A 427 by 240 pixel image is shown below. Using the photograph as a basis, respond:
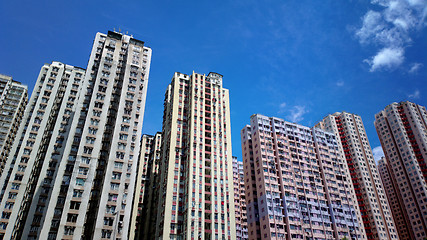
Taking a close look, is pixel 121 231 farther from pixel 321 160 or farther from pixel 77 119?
pixel 321 160

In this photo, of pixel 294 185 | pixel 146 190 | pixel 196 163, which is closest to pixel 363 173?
pixel 294 185

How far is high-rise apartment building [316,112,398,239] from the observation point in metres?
114

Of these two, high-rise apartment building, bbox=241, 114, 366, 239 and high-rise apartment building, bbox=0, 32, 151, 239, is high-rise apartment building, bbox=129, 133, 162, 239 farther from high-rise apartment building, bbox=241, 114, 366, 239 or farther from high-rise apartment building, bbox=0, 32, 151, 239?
high-rise apartment building, bbox=241, 114, 366, 239

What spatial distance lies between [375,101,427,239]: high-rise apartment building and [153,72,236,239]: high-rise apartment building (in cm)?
8491

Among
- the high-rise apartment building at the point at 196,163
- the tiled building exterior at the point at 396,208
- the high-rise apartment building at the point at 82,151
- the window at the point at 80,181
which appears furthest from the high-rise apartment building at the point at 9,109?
the tiled building exterior at the point at 396,208

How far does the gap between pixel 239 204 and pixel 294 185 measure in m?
35.3

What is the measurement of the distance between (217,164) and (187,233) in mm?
21609


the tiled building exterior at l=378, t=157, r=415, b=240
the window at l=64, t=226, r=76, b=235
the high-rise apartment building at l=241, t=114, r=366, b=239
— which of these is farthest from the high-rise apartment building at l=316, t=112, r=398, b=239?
the window at l=64, t=226, r=76, b=235

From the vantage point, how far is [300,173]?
104 m

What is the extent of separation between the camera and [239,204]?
127 m

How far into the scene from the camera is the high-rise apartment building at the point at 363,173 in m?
114

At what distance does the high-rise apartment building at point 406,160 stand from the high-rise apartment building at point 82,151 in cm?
11314

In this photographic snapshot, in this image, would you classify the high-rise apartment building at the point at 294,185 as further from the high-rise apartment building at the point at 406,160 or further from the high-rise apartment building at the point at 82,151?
the high-rise apartment building at the point at 82,151

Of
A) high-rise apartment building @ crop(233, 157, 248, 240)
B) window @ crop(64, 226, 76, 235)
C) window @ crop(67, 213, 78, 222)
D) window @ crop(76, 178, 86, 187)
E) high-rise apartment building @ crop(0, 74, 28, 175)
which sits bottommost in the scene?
window @ crop(64, 226, 76, 235)
